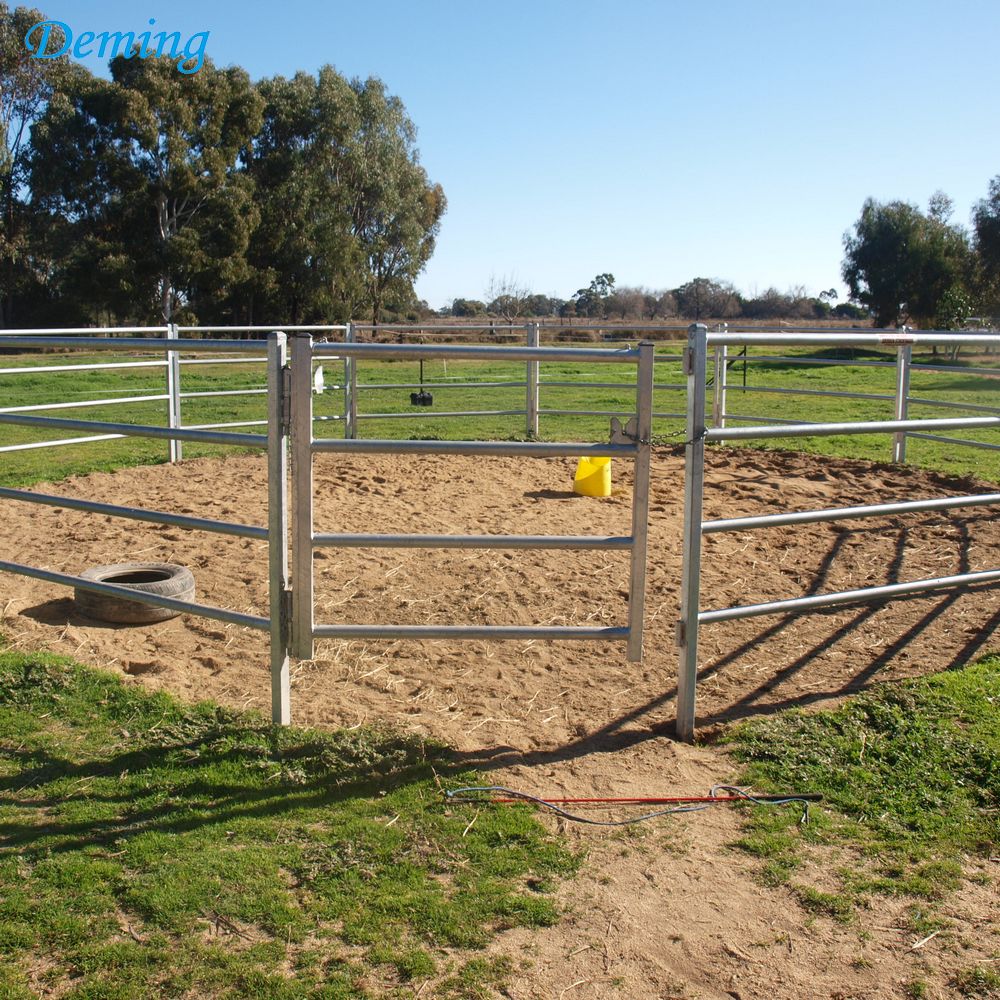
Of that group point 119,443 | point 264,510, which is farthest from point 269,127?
point 264,510

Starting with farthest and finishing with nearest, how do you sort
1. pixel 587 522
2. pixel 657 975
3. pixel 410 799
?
1. pixel 587 522
2. pixel 410 799
3. pixel 657 975

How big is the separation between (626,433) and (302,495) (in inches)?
46.2

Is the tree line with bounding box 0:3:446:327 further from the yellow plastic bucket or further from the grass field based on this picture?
the grass field

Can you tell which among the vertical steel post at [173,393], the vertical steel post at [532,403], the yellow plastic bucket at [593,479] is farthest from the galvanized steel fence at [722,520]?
the vertical steel post at [532,403]

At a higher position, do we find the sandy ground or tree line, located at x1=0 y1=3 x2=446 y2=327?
tree line, located at x1=0 y1=3 x2=446 y2=327

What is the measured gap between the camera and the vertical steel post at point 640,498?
3418mm

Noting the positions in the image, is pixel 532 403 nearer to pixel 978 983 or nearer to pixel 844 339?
pixel 844 339

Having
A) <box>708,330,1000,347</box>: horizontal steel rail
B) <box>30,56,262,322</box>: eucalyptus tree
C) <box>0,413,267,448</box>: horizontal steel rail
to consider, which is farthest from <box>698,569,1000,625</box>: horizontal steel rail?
<box>30,56,262,322</box>: eucalyptus tree

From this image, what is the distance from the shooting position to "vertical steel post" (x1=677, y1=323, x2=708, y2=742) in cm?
345

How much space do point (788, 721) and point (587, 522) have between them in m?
3.48

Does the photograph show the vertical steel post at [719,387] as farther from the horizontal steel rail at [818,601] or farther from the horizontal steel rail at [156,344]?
the horizontal steel rail at [156,344]

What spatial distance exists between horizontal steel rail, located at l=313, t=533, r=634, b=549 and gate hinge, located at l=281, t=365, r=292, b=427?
44cm

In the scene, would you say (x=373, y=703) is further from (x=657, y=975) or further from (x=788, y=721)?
(x=657, y=975)

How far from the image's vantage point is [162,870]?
263 cm
